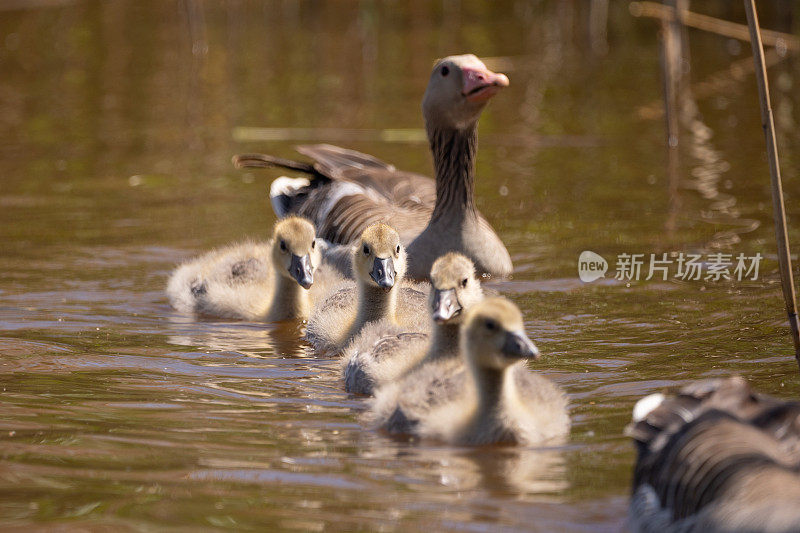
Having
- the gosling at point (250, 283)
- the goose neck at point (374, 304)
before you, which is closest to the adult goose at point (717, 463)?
the goose neck at point (374, 304)

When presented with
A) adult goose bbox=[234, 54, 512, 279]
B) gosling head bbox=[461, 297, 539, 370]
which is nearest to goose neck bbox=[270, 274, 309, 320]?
adult goose bbox=[234, 54, 512, 279]

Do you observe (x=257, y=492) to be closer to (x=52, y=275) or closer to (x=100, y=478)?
(x=100, y=478)

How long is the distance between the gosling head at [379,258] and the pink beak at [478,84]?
2.10 metres

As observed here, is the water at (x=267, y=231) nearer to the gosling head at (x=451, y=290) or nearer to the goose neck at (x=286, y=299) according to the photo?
the goose neck at (x=286, y=299)

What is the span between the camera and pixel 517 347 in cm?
550

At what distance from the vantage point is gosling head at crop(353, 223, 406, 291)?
23.8ft

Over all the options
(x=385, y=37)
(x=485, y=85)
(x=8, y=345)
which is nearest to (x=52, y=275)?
(x=8, y=345)

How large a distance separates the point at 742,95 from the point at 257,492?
46.0ft

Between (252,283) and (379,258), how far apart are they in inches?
70.8

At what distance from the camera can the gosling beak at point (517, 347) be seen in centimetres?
548

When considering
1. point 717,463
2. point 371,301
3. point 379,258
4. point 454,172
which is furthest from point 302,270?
point 717,463

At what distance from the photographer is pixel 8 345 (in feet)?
25.5

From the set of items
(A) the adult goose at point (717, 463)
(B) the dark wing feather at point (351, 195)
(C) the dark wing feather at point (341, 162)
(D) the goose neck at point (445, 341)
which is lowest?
(A) the adult goose at point (717, 463)

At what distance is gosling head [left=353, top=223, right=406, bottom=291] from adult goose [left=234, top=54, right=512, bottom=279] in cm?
175
